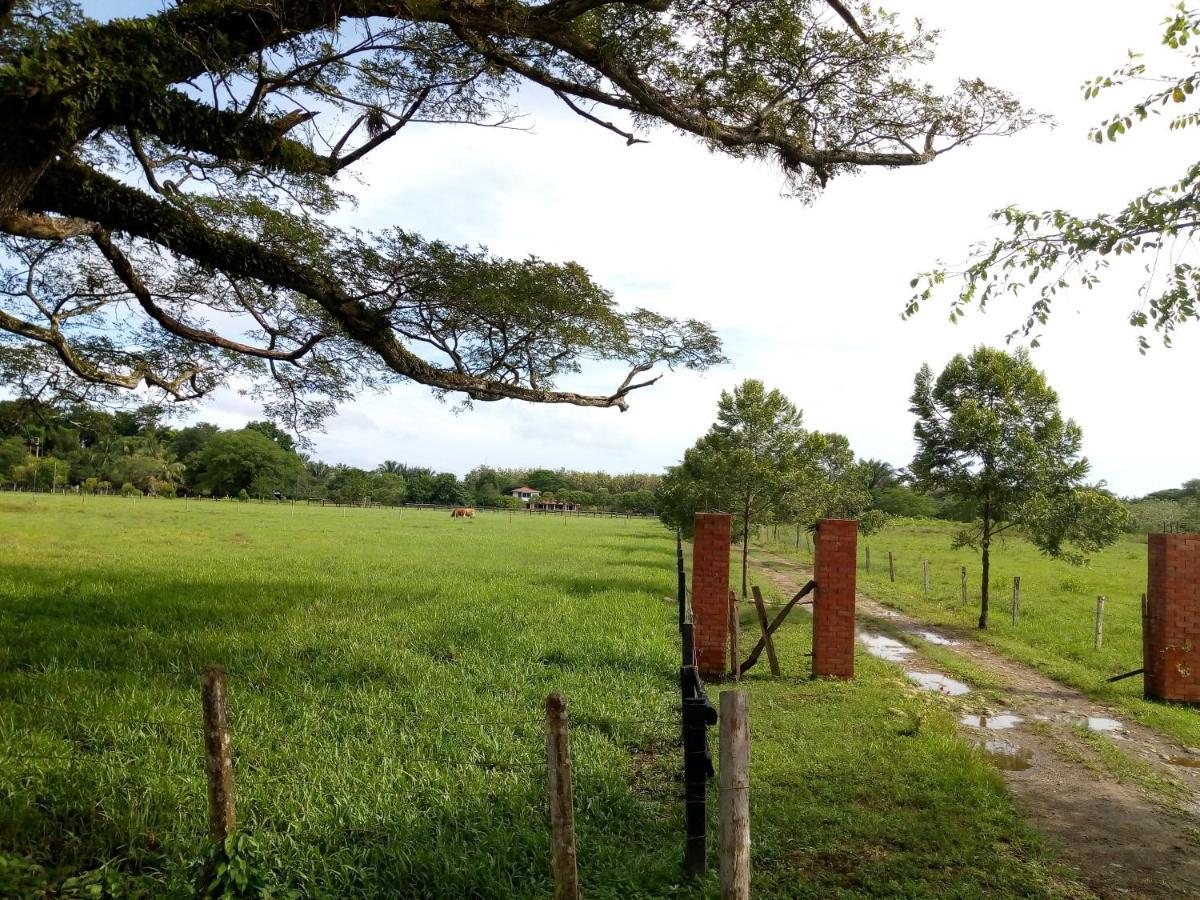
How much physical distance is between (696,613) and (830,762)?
398cm

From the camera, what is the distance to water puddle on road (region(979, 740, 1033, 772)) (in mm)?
7367

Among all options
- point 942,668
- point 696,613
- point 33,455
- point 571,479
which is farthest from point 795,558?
point 571,479

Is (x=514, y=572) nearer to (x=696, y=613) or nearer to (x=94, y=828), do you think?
(x=696, y=613)

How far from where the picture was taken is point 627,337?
1231 centimetres

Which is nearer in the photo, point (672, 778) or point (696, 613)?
point (672, 778)

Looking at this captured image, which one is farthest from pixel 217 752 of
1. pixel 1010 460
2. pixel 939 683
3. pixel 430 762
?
pixel 1010 460

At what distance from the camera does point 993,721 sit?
Answer: 911cm

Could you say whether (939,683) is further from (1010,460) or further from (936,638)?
(1010,460)

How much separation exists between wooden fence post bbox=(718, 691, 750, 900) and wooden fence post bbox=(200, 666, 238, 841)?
106 inches


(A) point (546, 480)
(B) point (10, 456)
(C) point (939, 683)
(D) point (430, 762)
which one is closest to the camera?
(D) point (430, 762)

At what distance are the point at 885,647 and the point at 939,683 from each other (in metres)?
3.05

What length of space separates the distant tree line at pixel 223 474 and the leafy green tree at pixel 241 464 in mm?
115

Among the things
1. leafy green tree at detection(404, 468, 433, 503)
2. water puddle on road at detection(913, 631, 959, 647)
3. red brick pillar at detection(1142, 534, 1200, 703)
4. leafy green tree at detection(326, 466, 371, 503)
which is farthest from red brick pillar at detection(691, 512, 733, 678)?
leafy green tree at detection(404, 468, 433, 503)

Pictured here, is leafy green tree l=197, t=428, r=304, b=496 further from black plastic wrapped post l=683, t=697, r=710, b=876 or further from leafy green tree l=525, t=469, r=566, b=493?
black plastic wrapped post l=683, t=697, r=710, b=876
